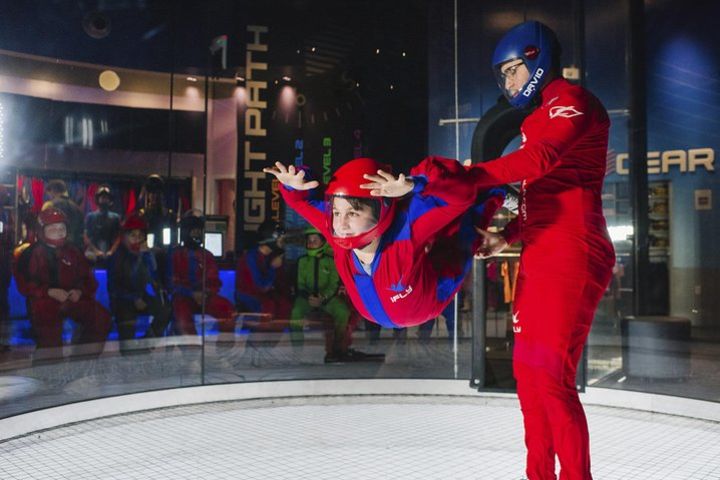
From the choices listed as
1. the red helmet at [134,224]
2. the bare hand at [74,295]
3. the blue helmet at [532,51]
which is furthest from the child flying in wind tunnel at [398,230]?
the red helmet at [134,224]

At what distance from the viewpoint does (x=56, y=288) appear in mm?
4953

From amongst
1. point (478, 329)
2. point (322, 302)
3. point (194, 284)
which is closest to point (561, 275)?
point (478, 329)

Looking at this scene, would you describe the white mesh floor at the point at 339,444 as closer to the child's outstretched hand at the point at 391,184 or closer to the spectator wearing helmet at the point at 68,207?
the spectator wearing helmet at the point at 68,207

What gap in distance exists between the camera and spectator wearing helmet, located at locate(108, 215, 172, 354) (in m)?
5.59

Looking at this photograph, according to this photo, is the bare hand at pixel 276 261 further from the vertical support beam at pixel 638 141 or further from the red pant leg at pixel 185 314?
the vertical support beam at pixel 638 141

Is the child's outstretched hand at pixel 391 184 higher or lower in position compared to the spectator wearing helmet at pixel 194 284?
higher

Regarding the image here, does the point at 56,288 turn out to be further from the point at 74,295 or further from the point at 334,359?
the point at 334,359

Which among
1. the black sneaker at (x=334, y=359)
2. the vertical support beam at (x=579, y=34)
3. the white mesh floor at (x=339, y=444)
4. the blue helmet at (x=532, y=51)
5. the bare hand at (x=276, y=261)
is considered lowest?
the white mesh floor at (x=339, y=444)

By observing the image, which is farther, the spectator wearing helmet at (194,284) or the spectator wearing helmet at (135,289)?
the spectator wearing helmet at (135,289)

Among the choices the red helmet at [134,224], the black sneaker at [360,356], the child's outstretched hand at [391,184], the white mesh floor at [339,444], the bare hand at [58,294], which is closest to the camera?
the child's outstretched hand at [391,184]

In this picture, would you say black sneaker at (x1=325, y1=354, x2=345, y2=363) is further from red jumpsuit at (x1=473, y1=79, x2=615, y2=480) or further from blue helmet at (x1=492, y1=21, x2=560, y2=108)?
blue helmet at (x1=492, y1=21, x2=560, y2=108)

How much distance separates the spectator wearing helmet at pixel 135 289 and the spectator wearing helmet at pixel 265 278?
0.75m

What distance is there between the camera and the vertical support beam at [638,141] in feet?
17.4

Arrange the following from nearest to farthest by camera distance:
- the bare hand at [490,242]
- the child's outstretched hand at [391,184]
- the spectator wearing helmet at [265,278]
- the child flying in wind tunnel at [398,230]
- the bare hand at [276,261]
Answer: the child's outstretched hand at [391,184]
the child flying in wind tunnel at [398,230]
the bare hand at [490,242]
the spectator wearing helmet at [265,278]
the bare hand at [276,261]
